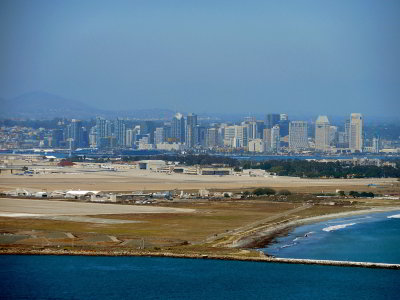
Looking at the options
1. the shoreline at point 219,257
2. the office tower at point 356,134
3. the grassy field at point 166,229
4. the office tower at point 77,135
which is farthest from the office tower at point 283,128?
the shoreline at point 219,257

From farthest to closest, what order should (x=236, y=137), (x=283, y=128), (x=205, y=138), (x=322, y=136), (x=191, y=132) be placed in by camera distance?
(x=283, y=128) < (x=205, y=138) < (x=236, y=137) < (x=191, y=132) < (x=322, y=136)

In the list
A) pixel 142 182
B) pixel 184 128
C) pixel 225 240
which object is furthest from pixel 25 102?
pixel 225 240

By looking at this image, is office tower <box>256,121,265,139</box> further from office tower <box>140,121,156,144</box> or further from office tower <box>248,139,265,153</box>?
office tower <box>140,121,156,144</box>

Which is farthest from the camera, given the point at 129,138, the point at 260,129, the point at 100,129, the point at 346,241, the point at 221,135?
the point at 221,135

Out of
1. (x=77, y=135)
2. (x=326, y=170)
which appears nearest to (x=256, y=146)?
(x=77, y=135)

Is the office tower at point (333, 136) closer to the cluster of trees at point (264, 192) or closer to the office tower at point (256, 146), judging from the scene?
the office tower at point (256, 146)

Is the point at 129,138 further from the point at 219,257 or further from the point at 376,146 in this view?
the point at 219,257
